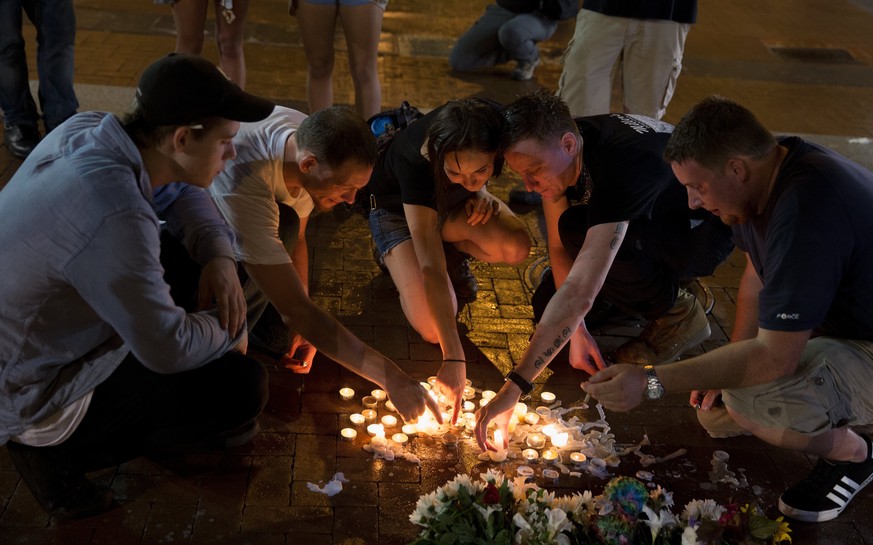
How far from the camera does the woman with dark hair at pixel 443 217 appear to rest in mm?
3488

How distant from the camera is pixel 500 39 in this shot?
7953 millimetres

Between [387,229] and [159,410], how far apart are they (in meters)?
1.59

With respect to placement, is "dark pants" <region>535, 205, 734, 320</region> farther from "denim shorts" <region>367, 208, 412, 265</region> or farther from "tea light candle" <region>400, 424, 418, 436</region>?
"tea light candle" <region>400, 424, 418, 436</region>

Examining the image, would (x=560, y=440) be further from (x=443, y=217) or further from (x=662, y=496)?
(x=443, y=217)

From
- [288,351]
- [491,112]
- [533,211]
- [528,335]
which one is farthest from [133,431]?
[533,211]

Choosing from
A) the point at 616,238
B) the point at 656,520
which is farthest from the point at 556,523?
the point at 616,238

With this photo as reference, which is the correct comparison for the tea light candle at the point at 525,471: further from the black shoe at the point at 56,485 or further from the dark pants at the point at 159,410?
the black shoe at the point at 56,485

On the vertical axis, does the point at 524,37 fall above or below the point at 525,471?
below

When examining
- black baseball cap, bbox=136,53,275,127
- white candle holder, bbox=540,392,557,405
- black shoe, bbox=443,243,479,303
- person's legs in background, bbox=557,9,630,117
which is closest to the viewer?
black baseball cap, bbox=136,53,275,127

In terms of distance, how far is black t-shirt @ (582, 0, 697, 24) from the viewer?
205 inches

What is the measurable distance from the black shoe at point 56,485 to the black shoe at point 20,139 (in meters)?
3.08

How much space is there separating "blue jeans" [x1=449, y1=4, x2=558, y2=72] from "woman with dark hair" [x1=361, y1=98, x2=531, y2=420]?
3804mm

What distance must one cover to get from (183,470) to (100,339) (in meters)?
0.71

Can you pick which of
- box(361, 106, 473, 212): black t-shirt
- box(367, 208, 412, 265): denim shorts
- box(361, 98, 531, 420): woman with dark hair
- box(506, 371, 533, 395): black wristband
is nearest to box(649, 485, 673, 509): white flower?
box(506, 371, 533, 395): black wristband
